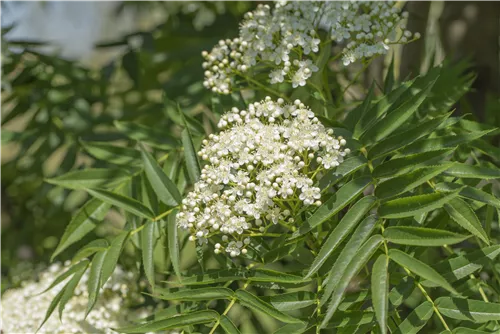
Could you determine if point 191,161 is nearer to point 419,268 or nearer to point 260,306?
point 260,306

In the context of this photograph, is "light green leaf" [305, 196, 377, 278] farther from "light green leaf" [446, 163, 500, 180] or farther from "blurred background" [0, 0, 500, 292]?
"blurred background" [0, 0, 500, 292]

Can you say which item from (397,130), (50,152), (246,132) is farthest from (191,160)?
(50,152)

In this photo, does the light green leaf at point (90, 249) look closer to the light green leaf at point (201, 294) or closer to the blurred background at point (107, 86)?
the light green leaf at point (201, 294)

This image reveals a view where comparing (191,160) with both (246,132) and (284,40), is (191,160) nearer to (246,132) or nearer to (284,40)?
(246,132)

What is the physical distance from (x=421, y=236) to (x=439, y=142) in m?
0.23

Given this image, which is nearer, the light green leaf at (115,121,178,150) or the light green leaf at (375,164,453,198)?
the light green leaf at (375,164,453,198)

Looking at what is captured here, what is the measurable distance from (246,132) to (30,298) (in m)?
0.88

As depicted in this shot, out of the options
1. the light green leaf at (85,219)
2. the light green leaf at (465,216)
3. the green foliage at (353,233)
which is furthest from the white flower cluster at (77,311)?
the light green leaf at (465,216)

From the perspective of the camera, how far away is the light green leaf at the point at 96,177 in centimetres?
150

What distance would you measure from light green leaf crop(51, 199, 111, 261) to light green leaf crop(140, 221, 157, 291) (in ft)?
0.53

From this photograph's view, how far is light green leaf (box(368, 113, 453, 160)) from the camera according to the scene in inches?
45.4

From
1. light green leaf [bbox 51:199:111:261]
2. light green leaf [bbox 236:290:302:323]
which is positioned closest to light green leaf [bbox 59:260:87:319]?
light green leaf [bbox 51:199:111:261]

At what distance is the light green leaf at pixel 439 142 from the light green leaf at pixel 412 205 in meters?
0.13

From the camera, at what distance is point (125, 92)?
2.49 m
